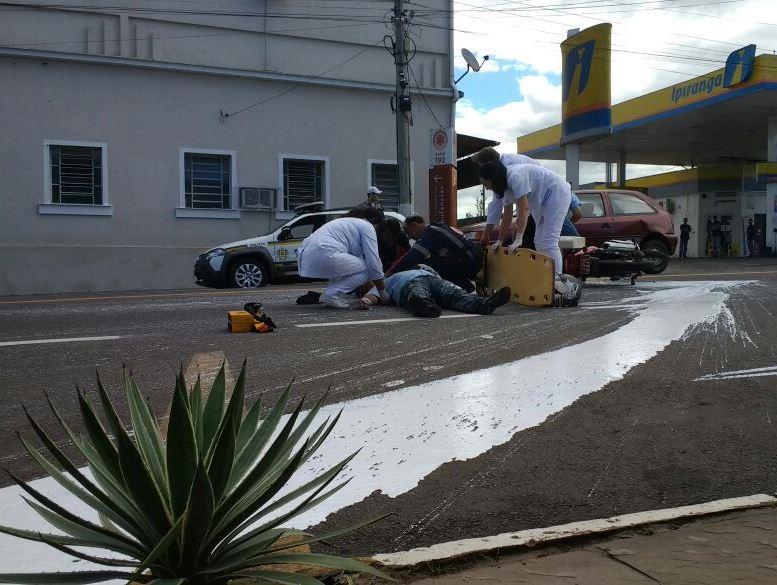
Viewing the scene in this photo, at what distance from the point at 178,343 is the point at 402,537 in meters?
4.02

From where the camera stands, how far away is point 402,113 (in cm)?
1905

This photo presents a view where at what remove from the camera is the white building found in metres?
17.9

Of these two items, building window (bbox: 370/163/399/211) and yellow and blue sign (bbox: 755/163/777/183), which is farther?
yellow and blue sign (bbox: 755/163/777/183)

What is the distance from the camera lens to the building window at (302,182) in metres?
20.9

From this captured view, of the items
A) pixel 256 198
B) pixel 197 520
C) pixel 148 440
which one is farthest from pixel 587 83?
pixel 197 520

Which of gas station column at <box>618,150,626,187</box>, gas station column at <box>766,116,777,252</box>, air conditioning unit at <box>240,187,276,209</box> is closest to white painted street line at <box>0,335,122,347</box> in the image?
air conditioning unit at <box>240,187,276,209</box>

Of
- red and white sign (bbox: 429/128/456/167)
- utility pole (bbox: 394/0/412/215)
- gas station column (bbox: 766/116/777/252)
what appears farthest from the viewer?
gas station column (bbox: 766/116/777/252)

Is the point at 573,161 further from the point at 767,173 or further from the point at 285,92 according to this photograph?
the point at 285,92

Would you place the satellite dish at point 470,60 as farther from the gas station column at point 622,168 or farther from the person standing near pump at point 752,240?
the gas station column at point 622,168

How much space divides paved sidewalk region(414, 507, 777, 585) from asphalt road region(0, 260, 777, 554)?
8.3 inches

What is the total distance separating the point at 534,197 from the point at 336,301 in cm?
248

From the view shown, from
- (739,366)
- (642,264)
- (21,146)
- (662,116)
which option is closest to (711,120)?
(662,116)

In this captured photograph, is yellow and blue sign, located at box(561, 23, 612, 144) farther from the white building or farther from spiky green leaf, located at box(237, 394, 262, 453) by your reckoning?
spiky green leaf, located at box(237, 394, 262, 453)

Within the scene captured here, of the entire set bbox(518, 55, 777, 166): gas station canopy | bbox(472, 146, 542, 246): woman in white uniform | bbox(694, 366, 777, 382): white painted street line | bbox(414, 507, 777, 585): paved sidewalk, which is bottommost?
bbox(414, 507, 777, 585): paved sidewalk
